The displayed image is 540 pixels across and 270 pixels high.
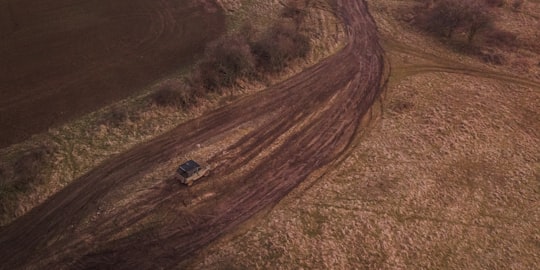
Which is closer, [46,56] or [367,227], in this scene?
[367,227]

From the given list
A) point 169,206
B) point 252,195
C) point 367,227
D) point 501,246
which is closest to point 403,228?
point 367,227

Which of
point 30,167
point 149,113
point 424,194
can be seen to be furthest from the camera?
point 149,113

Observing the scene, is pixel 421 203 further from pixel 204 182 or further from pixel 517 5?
pixel 517 5

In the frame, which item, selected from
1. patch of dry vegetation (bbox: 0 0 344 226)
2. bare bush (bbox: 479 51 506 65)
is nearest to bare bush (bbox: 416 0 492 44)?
bare bush (bbox: 479 51 506 65)

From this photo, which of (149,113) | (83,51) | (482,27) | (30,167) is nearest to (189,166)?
(149,113)

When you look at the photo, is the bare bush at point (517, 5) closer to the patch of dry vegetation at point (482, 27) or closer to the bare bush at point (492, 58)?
the patch of dry vegetation at point (482, 27)

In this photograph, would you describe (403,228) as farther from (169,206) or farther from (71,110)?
(71,110)

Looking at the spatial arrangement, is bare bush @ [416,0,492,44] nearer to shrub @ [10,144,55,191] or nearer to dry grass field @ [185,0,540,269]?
dry grass field @ [185,0,540,269]
